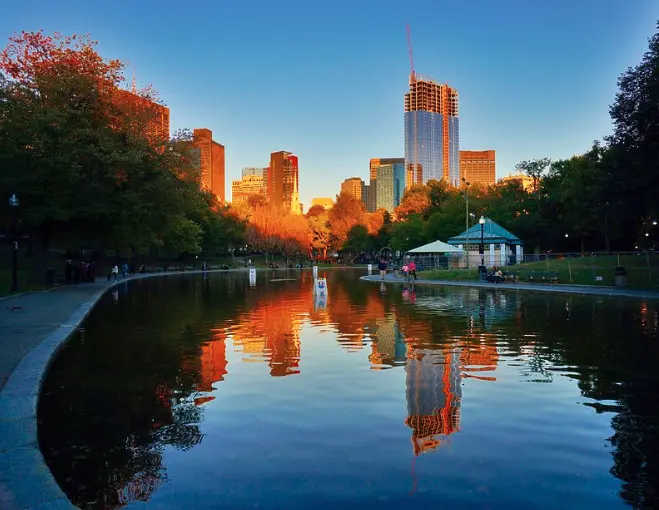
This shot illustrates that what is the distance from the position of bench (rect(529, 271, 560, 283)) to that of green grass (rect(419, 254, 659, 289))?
703mm

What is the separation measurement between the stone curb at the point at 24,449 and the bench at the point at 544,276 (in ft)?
110

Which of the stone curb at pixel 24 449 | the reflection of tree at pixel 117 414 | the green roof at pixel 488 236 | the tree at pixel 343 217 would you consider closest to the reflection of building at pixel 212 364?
the reflection of tree at pixel 117 414

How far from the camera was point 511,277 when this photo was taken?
41594 mm

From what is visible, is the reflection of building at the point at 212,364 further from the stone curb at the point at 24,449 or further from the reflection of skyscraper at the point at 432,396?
the reflection of skyscraper at the point at 432,396

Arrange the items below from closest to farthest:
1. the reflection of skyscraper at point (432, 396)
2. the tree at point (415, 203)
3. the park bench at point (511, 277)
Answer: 1. the reflection of skyscraper at point (432, 396)
2. the park bench at point (511, 277)
3. the tree at point (415, 203)

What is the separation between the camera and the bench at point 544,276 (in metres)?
37.9

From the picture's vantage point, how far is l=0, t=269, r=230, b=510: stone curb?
4715 millimetres

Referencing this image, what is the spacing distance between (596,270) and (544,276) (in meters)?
5.70

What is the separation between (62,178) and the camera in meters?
34.7

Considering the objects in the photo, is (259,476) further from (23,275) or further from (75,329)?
(23,275)

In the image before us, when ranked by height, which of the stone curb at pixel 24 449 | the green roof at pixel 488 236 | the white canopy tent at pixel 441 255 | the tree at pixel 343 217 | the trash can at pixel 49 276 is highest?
the tree at pixel 343 217

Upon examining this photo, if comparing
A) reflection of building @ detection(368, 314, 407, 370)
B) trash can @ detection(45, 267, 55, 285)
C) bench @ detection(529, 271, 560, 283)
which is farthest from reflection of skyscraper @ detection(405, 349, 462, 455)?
trash can @ detection(45, 267, 55, 285)

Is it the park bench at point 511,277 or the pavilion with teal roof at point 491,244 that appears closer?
the park bench at point 511,277

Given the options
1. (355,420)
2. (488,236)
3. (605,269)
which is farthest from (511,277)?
(355,420)
